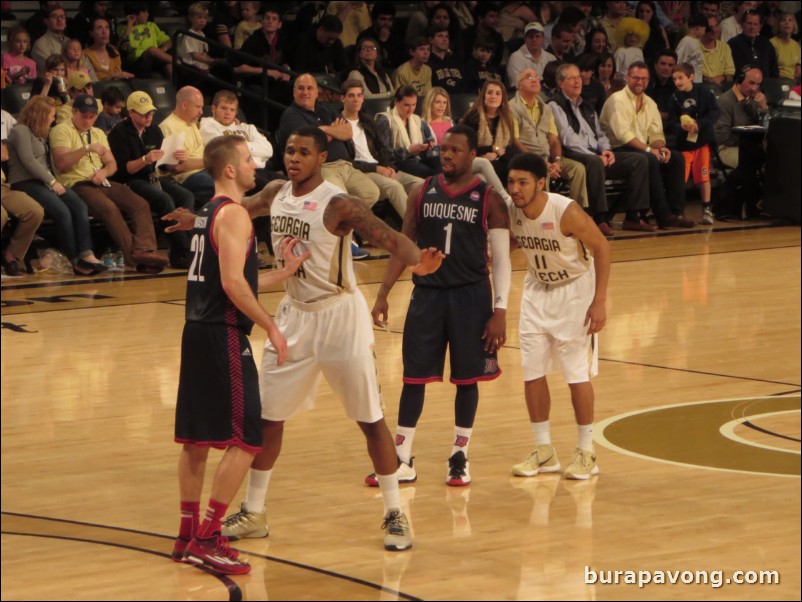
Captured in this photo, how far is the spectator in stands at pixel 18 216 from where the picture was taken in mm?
12203

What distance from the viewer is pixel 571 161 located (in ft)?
48.8

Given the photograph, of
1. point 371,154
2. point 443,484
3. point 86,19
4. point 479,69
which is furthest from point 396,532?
point 479,69

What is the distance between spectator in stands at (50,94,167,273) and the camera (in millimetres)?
12461

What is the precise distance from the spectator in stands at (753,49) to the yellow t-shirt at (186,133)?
8416mm

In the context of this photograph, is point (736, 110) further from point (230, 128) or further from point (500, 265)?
point (500, 265)

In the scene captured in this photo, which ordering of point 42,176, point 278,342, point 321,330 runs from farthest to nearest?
point 42,176 < point 321,330 < point 278,342

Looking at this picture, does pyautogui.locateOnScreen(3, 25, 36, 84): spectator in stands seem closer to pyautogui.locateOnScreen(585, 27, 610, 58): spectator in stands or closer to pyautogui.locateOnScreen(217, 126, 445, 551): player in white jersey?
pyautogui.locateOnScreen(585, 27, 610, 58): spectator in stands

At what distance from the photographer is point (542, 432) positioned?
688 centimetres

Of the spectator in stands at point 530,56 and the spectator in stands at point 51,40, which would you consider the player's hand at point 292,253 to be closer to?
the spectator in stands at point 51,40

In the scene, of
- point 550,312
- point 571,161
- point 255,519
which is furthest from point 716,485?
point 571,161

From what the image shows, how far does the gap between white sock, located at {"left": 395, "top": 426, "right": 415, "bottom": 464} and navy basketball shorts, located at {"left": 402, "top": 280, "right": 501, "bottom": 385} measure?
0.22 metres

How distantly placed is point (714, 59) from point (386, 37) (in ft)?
14.6

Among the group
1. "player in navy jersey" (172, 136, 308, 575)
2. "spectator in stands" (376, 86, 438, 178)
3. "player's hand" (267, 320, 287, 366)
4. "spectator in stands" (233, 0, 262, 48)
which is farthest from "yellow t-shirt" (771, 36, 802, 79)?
"player's hand" (267, 320, 287, 366)

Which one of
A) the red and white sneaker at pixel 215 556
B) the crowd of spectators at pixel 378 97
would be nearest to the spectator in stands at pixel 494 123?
the crowd of spectators at pixel 378 97
